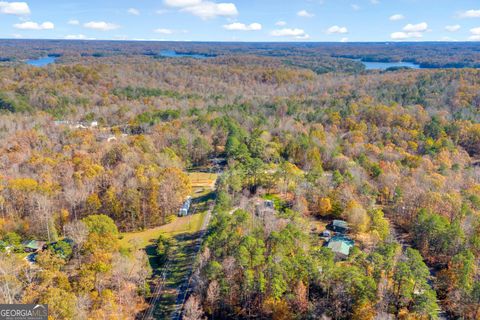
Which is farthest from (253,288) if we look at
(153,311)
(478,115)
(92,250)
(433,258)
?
(478,115)

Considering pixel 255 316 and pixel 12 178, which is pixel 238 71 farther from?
pixel 255 316

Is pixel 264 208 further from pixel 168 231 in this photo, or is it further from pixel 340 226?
pixel 168 231

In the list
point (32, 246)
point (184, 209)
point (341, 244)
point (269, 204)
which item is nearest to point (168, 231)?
point (184, 209)

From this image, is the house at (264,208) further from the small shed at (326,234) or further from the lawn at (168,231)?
the lawn at (168,231)

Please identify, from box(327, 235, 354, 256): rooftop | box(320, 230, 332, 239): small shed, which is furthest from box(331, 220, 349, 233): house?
box(327, 235, 354, 256): rooftop

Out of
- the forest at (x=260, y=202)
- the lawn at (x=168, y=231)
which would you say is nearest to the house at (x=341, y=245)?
the forest at (x=260, y=202)

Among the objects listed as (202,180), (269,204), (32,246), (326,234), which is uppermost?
(269,204)
